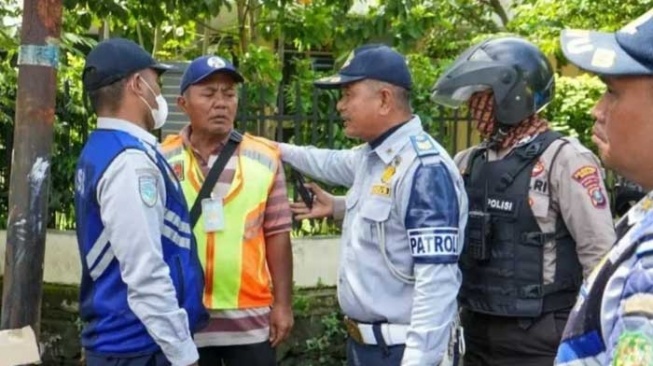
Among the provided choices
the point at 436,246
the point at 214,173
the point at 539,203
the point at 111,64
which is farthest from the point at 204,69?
the point at 539,203

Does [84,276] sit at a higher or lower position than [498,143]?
lower

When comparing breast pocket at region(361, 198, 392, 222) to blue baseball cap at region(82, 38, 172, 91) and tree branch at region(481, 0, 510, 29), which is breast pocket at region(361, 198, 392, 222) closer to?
blue baseball cap at region(82, 38, 172, 91)

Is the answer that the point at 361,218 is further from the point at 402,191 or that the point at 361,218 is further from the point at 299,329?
the point at 299,329

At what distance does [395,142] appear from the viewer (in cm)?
381

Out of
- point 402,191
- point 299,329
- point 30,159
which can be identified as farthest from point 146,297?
point 299,329

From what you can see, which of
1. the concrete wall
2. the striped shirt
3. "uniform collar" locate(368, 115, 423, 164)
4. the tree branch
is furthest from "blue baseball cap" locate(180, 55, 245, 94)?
the tree branch

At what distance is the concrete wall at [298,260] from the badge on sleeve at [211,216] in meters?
2.46

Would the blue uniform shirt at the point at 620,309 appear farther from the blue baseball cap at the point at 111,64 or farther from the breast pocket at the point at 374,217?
the blue baseball cap at the point at 111,64

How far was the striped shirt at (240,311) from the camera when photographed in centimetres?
436

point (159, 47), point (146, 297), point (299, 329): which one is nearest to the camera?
point (146, 297)

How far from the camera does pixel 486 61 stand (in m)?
4.00

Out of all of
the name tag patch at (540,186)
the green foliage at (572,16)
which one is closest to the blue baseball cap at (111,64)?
the name tag patch at (540,186)

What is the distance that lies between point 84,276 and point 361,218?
101 centimetres

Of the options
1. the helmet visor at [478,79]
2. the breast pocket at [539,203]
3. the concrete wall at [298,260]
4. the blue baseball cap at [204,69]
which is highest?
the helmet visor at [478,79]
